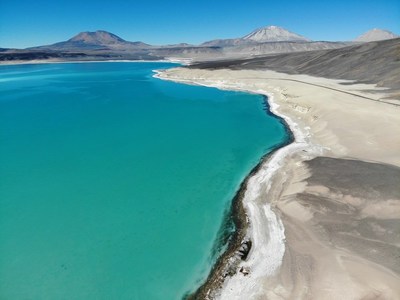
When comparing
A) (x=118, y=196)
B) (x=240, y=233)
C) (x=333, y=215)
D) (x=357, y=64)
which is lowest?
(x=118, y=196)

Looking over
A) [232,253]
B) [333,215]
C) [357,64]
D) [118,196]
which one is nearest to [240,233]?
[232,253]

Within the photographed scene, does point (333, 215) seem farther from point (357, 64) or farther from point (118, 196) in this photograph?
point (357, 64)

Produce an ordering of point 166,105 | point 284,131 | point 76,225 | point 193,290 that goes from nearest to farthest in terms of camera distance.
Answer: point 193,290 < point 76,225 < point 284,131 < point 166,105

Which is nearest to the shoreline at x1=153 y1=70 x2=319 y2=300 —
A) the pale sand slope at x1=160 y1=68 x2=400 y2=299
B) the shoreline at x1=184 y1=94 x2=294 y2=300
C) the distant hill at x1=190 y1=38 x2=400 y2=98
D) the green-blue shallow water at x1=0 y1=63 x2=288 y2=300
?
the shoreline at x1=184 y1=94 x2=294 y2=300

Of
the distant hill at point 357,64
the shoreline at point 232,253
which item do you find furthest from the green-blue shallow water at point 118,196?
the distant hill at point 357,64

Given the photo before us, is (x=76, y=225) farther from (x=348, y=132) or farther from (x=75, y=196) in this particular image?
(x=348, y=132)

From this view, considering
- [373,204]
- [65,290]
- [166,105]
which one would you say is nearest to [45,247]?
[65,290]

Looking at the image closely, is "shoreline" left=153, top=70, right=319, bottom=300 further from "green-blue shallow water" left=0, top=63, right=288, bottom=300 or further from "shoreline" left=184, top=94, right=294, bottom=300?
"green-blue shallow water" left=0, top=63, right=288, bottom=300
